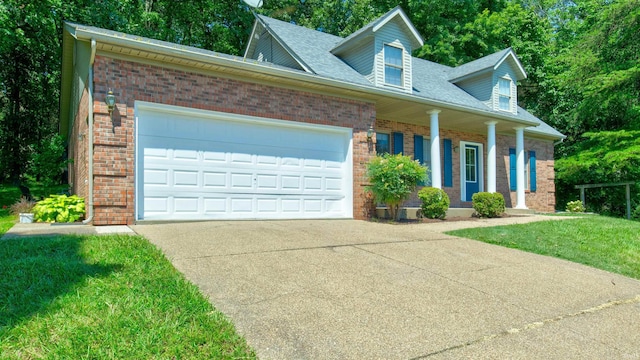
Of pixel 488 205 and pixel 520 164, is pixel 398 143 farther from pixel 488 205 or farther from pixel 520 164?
pixel 520 164

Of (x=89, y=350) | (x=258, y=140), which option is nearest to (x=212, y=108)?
(x=258, y=140)

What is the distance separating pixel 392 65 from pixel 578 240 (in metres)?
6.74

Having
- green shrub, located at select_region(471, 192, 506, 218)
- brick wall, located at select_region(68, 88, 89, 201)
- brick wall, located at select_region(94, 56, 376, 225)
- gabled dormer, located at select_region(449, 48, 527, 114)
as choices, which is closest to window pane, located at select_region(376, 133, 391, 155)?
green shrub, located at select_region(471, 192, 506, 218)

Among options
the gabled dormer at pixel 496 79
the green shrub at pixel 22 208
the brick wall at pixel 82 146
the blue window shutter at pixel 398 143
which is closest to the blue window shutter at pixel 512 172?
the gabled dormer at pixel 496 79

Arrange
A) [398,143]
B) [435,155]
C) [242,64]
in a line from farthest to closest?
[398,143] → [435,155] → [242,64]

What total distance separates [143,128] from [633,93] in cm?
1817

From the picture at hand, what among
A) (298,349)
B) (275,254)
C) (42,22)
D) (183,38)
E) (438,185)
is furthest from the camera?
(183,38)

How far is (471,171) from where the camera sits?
48.1 ft

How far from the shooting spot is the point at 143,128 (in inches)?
304

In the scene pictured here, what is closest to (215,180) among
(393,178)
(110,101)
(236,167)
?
(236,167)

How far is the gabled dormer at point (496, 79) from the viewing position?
14117 mm

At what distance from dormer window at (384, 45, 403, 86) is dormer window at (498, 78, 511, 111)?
451cm

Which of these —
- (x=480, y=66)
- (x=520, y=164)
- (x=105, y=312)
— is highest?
(x=480, y=66)

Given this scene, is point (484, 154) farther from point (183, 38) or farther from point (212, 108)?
point (183, 38)
